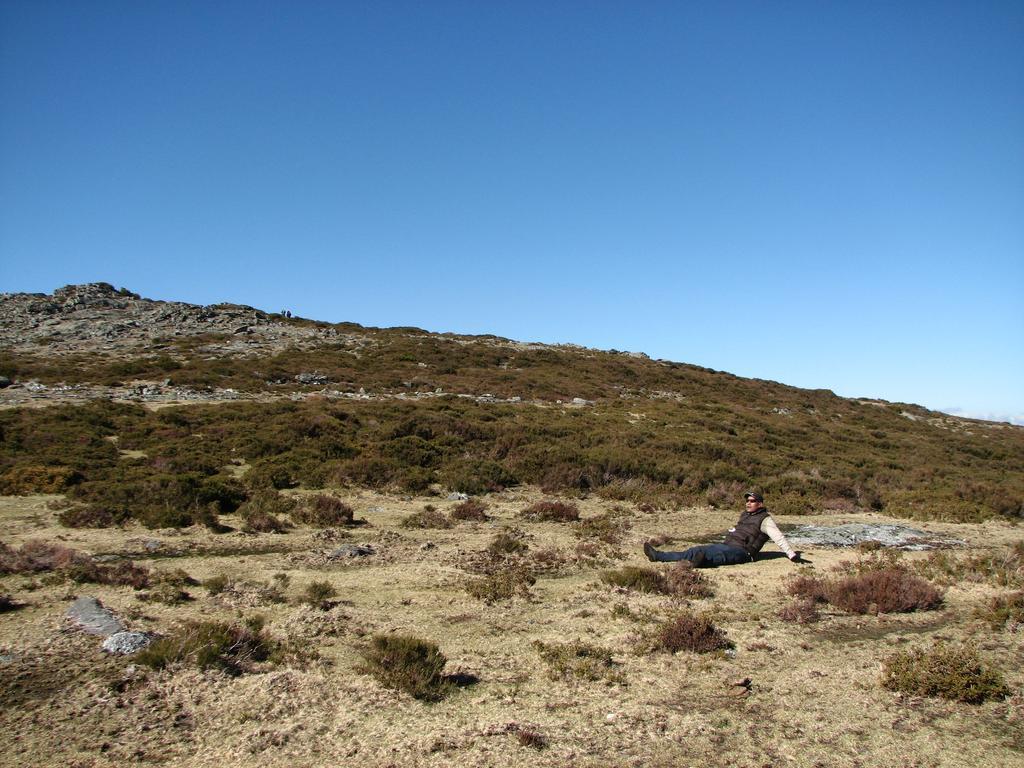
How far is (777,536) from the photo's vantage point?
11844 millimetres

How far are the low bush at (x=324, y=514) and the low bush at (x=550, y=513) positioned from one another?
4411 millimetres

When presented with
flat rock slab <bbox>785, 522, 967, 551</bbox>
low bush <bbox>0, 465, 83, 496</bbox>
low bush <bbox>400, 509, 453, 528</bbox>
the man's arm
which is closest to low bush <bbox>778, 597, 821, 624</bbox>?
the man's arm

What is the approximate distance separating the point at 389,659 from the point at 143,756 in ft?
7.66

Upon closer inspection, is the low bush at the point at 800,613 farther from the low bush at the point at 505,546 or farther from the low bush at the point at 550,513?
the low bush at the point at 550,513

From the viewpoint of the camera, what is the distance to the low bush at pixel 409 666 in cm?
633

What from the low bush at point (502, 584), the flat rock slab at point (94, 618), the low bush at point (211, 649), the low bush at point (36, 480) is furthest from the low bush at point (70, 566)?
the low bush at point (36, 480)

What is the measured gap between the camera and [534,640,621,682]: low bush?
22.6 ft

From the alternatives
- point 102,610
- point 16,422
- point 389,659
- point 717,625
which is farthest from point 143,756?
point 16,422

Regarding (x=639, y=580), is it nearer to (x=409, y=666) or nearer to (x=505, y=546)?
(x=505, y=546)

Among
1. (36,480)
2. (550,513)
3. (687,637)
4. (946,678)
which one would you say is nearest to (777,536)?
(687,637)

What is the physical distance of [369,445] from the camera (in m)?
21.4

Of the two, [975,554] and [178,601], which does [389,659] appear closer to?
[178,601]

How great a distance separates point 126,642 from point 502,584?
5.15m

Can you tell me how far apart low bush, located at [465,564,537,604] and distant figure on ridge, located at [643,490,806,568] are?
272cm
